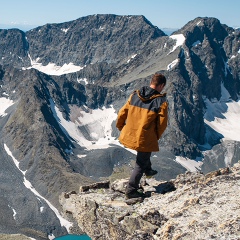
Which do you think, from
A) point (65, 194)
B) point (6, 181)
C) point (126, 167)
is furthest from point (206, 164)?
point (65, 194)

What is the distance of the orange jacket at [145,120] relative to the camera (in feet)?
51.7

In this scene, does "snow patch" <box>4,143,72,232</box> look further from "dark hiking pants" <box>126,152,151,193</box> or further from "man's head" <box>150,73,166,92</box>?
"man's head" <box>150,73,166,92</box>

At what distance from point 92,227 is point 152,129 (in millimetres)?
4978

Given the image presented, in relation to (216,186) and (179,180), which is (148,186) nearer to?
(179,180)

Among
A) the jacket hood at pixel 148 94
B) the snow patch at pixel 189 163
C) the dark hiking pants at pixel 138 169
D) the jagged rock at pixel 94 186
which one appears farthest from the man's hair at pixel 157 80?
the snow patch at pixel 189 163

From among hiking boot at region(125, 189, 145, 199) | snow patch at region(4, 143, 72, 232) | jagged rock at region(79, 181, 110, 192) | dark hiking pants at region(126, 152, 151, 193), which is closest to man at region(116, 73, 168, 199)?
dark hiking pants at region(126, 152, 151, 193)

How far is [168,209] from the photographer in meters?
15.3

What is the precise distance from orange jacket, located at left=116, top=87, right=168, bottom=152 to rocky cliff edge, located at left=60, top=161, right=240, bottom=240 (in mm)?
2362

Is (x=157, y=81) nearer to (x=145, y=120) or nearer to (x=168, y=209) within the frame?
(x=145, y=120)

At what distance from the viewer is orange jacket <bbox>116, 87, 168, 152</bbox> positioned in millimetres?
15750

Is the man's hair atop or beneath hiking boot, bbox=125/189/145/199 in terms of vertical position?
atop

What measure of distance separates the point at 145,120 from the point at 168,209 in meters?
3.51

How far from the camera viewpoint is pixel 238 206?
13969 millimetres

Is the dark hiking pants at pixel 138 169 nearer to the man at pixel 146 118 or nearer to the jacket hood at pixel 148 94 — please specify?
the man at pixel 146 118
